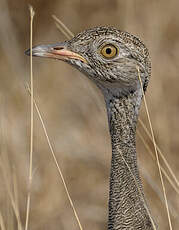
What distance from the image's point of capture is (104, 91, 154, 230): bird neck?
3.18 meters

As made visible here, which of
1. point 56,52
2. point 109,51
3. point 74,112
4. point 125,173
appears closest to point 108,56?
point 109,51

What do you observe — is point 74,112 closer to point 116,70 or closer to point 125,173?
point 116,70

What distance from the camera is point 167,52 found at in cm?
716

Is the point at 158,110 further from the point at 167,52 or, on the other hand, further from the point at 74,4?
the point at 74,4

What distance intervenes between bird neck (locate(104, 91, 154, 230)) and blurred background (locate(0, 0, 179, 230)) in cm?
173

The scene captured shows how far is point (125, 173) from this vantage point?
3.23 metres

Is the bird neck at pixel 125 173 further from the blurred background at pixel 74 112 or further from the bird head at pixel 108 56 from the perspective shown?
the blurred background at pixel 74 112

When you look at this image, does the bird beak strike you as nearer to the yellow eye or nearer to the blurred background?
the yellow eye

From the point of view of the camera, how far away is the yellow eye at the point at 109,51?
11.1 ft

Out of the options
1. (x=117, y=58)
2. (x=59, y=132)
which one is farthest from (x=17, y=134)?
(x=117, y=58)

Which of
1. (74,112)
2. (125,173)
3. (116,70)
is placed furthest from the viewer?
(74,112)

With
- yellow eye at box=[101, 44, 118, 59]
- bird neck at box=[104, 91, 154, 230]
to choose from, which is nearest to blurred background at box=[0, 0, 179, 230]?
bird neck at box=[104, 91, 154, 230]

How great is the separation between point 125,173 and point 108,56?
21.5 inches

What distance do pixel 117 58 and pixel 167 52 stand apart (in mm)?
3850
